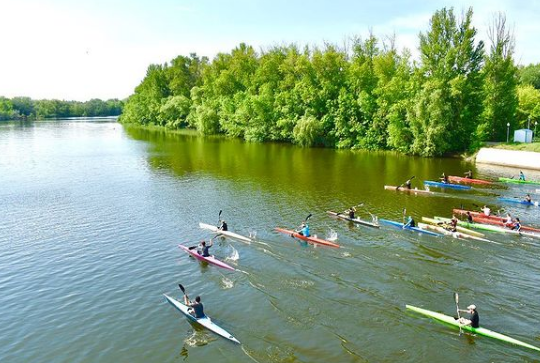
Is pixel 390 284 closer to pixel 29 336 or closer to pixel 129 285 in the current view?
pixel 129 285

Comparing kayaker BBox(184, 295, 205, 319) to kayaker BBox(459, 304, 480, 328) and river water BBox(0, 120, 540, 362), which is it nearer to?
river water BBox(0, 120, 540, 362)

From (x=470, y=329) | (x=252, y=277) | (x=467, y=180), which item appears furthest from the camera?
(x=467, y=180)

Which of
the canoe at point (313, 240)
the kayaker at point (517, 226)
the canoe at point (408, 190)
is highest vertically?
the canoe at point (408, 190)

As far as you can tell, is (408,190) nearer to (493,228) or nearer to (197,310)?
(493,228)

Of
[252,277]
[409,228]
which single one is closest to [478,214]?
[409,228]

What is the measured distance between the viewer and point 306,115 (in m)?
102

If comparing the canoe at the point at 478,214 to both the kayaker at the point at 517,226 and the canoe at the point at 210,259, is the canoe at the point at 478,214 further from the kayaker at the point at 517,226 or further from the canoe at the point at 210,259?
the canoe at the point at 210,259

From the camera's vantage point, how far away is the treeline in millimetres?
78938

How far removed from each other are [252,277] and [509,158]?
58433 millimetres

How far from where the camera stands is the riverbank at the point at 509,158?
66.7m

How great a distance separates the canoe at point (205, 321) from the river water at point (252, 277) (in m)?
0.35

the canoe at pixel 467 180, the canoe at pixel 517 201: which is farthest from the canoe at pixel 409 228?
the canoe at pixel 467 180

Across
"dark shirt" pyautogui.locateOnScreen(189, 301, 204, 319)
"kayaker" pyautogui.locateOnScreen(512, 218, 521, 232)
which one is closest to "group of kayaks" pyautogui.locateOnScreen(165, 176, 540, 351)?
"kayaker" pyautogui.locateOnScreen(512, 218, 521, 232)

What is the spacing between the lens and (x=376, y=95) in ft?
307
